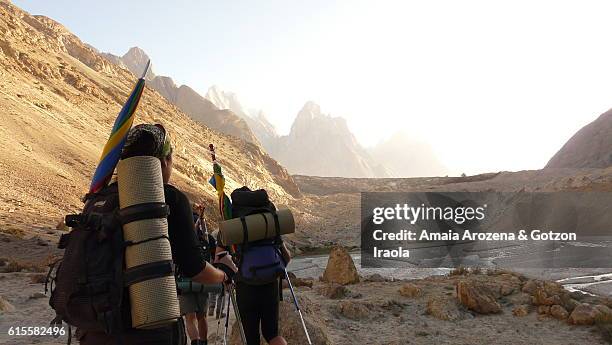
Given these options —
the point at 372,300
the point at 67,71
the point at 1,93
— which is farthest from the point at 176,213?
the point at 67,71

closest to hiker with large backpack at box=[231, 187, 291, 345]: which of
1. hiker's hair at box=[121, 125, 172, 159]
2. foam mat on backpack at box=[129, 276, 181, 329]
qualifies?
hiker's hair at box=[121, 125, 172, 159]

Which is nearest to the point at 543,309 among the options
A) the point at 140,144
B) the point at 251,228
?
the point at 251,228

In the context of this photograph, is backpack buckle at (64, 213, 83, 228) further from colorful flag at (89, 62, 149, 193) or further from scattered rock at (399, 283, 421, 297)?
scattered rock at (399, 283, 421, 297)

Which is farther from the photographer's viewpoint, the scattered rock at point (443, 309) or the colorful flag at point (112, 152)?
the scattered rock at point (443, 309)

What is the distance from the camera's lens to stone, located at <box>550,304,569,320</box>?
439 inches

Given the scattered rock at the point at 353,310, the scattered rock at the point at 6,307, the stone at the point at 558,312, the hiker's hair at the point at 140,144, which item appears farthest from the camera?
the scattered rock at the point at 353,310

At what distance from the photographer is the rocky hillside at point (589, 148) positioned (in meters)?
62.0

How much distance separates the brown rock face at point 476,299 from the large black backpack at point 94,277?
11.7 metres

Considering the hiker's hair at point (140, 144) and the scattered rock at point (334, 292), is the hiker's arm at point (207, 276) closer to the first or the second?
the hiker's hair at point (140, 144)

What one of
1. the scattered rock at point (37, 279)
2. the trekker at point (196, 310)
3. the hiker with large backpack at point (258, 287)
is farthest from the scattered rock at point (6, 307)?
the hiker with large backpack at point (258, 287)

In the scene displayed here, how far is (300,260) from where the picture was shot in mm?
31234

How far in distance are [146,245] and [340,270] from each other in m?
15.5

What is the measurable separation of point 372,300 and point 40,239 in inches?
698

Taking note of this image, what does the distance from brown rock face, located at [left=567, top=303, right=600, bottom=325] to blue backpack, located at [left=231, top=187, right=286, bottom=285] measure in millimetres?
9653
